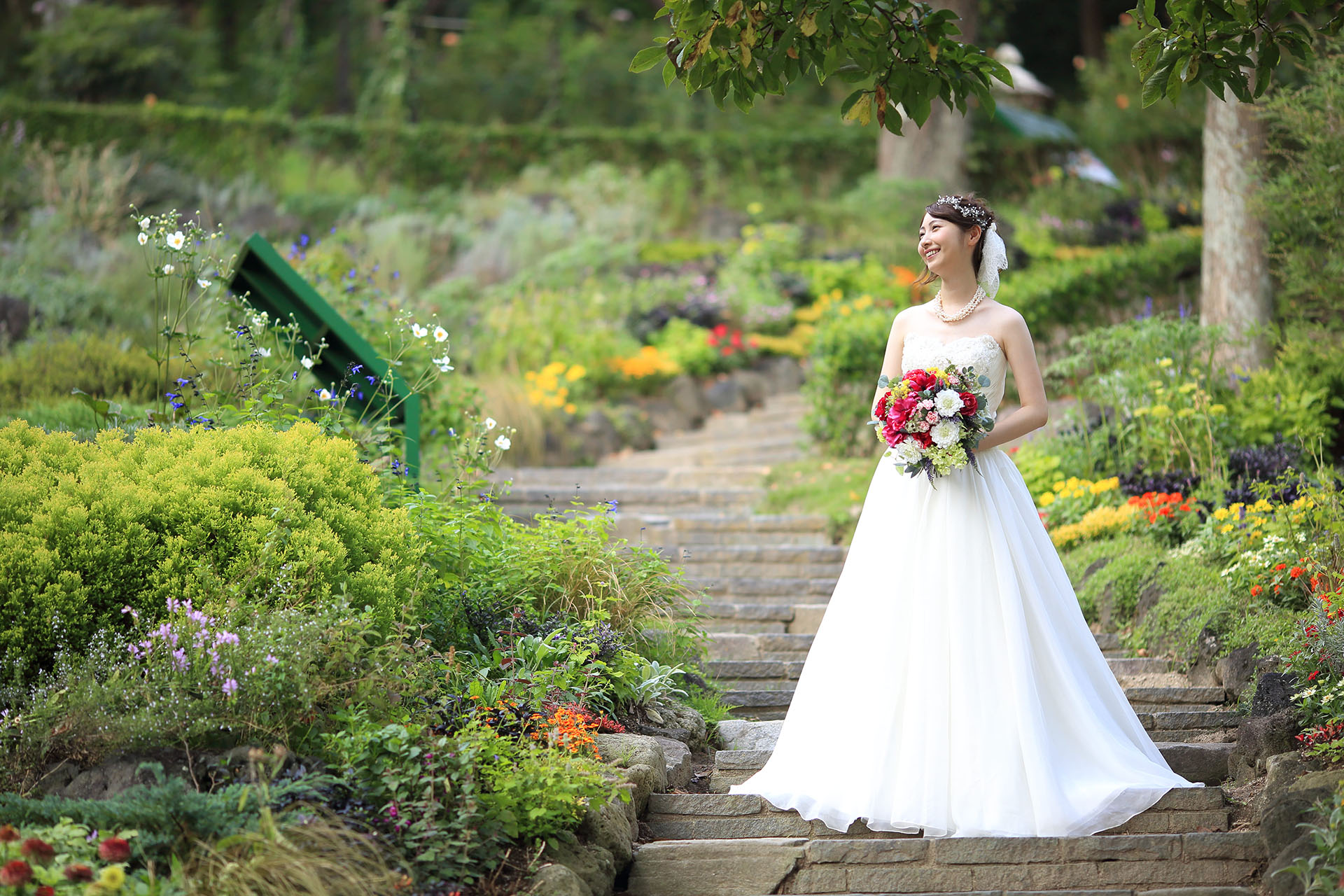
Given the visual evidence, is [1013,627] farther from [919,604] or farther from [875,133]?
[875,133]

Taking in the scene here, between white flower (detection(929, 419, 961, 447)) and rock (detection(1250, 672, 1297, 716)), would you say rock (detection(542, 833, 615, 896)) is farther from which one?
rock (detection(1250, 672, 1297, 716))

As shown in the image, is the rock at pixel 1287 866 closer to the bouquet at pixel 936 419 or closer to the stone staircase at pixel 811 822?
the stone staircase at pixel 811 822

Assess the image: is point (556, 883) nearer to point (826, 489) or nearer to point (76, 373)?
point (826, 489)

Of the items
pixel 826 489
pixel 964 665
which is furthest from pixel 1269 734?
pixel 826 489

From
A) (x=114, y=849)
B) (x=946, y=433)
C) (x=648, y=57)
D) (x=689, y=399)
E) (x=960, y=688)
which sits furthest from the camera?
(x=689, y=399)

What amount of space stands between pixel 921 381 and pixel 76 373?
5616 mm

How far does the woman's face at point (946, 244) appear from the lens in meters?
3.90

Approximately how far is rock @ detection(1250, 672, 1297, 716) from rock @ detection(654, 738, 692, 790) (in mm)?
2117

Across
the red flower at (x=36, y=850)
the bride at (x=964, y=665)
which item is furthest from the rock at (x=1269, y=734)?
the red flower at (x=36, y=850)

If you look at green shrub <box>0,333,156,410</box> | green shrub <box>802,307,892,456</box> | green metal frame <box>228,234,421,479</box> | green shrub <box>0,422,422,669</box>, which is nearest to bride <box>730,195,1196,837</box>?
green shrub <box>0,422,422,669</box>

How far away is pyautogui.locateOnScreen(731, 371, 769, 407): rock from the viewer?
1098 centimetres

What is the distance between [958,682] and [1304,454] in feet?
11.4

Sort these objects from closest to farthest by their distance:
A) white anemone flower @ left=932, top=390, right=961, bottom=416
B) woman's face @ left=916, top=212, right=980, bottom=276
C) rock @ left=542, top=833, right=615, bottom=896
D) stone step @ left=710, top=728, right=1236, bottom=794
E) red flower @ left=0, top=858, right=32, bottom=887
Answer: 1. red flower @ left=0, top=858, right=32, bottom=887
2. rock @ left=542, top=833, right=615, bottom=896
3. white anemone flower @ left=932, top=390, right=961, bottom=416
4. woman's face @ left=916, top=212, right=980, bottom=276
5. stone step @ left=710, top=728, right=1236, bottom=794

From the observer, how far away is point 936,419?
12.1 feet
